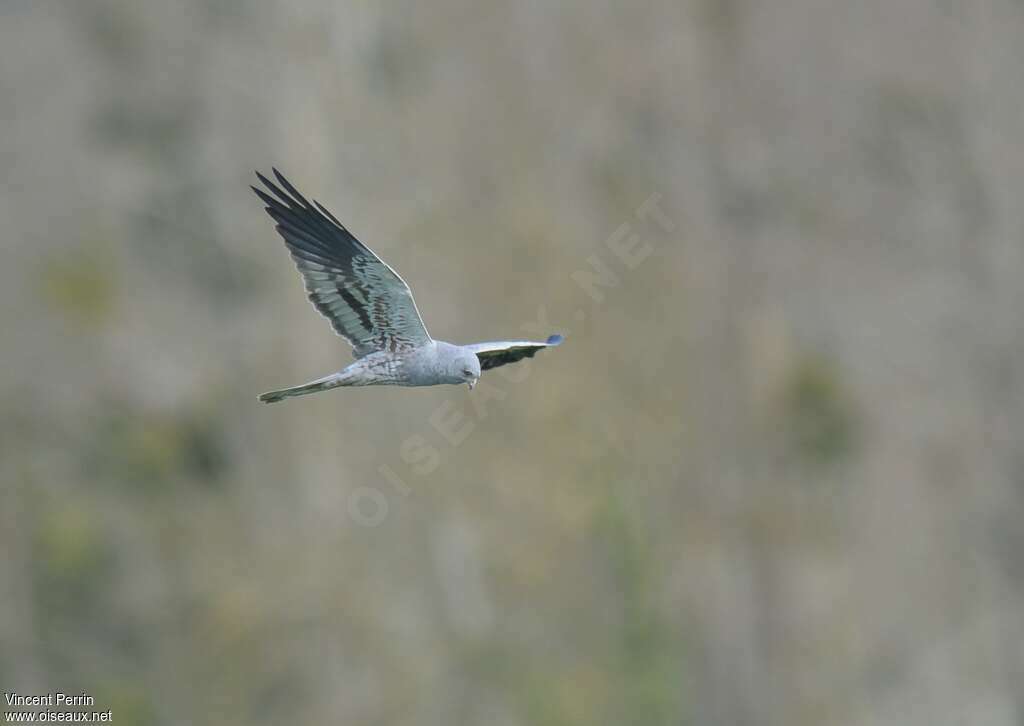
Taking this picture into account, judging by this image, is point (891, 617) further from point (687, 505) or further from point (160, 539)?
point (160, 539)

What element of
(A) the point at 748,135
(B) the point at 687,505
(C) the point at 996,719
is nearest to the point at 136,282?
(B) the point at 687,505

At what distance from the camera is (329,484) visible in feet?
81.8

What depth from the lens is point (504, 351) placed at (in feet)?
37.9

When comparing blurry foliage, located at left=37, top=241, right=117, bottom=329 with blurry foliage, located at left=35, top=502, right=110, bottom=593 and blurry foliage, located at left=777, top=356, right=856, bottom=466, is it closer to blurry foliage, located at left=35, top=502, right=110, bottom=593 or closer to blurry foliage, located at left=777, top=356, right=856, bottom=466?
blurry foliage, located at left=35, top=502, right=110, bottom=593

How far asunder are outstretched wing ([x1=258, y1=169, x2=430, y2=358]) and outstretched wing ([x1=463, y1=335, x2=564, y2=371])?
0.52 m

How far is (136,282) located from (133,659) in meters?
6.33

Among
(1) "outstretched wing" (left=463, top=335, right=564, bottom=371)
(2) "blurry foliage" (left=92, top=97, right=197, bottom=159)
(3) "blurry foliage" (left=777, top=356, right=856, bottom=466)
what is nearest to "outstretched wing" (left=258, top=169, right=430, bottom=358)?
(1) "outstretched wing" (left=463, top=335, right=564, bottom=371)

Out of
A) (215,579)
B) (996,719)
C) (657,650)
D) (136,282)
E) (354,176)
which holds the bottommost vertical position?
(996,719)

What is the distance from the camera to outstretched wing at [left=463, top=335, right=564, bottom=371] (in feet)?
36.0

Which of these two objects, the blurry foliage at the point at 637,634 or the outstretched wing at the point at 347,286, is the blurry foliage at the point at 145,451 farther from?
the outstretched wing at the point at 347,286

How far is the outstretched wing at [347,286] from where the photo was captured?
10656 mm

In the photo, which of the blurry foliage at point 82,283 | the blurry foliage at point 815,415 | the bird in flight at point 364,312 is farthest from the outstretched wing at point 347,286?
the blurry foliage at point 815,415

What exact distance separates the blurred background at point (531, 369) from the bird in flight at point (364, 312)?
13506mm

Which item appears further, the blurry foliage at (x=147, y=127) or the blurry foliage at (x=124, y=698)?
the blurry foliage at (x=147, y=127)
